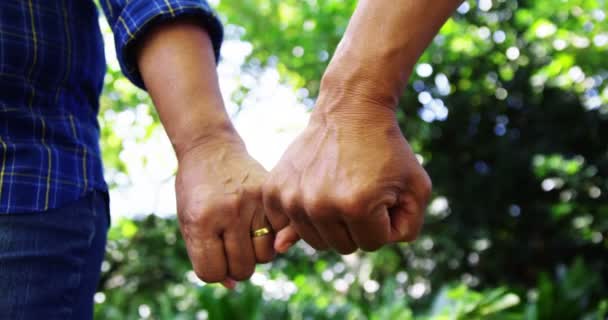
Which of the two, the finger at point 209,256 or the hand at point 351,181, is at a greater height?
the hand at point 351,181

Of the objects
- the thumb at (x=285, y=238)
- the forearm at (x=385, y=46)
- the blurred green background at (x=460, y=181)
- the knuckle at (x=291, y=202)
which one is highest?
the forearm at (x=385, y=46)

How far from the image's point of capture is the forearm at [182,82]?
1.29 metres

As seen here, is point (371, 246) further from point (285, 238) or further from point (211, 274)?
point (211, 274)

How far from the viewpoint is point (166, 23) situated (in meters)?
1.31

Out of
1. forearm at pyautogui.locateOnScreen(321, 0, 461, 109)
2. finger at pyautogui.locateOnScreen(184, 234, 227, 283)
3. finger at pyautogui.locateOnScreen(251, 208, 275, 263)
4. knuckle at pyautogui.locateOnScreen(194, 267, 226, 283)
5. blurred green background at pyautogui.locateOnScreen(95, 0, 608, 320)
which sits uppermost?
forearm at pyautogui.locateOnScreen(321, 0, 461, 109)

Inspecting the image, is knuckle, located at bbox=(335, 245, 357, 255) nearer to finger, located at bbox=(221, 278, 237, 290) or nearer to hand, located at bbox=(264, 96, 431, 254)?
hand, located at bbox=(264, 96, 431, 254)

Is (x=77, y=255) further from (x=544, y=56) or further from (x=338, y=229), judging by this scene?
(x=544, y=56)

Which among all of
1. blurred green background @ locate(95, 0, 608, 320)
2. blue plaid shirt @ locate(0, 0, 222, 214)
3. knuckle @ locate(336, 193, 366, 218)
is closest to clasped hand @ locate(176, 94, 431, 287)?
knuckle @ locate(336, 193, 366, 218)

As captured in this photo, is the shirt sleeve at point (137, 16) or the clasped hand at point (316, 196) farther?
the shirt sleeve at point (137, 16)

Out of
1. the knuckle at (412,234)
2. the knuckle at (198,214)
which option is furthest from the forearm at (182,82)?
the knuckle at (412,234)

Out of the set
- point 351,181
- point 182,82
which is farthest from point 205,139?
point 351,181

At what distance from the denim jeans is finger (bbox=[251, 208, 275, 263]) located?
302mm

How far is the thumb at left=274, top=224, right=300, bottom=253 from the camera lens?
47.3 inches

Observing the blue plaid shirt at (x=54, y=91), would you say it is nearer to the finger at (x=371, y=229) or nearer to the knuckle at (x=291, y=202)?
the knuckle at (x=291, y=202)
